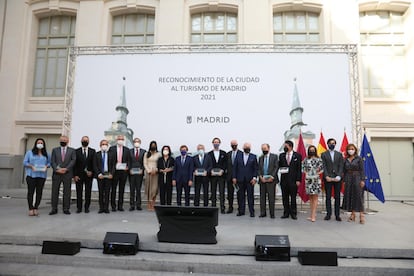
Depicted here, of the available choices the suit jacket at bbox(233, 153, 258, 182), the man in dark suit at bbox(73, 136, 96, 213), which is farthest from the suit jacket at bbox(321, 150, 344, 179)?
the man in dark suit at bbox(73, 136, 96, 213)

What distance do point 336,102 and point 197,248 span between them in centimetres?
519

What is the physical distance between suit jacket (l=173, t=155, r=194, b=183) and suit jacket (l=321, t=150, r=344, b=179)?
2841 mm

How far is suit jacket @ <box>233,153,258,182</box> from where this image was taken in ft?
22.3

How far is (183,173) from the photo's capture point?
712 cm

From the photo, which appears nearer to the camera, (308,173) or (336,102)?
(308,173)

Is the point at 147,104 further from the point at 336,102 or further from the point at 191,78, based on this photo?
the point at 336,102

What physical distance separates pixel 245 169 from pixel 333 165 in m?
1.80

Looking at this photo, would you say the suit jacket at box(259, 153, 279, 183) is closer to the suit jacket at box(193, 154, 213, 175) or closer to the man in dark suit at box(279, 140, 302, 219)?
the man in dark suit at box(279, 140, 302, 219)

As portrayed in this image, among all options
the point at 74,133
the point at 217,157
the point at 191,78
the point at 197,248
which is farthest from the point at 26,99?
the point at 197,248

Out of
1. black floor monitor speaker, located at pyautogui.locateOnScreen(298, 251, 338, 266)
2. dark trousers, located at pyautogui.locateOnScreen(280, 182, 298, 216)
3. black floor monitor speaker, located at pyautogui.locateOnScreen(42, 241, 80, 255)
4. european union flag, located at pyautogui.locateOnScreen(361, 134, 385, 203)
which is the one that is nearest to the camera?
black floor monitor speaker, located at pyautogui.locateOnScreen(298, 251, 338, 266)

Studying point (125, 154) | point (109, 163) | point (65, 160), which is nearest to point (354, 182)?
point (125, 154)

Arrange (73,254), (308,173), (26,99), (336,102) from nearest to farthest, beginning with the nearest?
(73,254), (308,173), (336,102), (26,99)

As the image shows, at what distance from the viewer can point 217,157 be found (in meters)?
7.15

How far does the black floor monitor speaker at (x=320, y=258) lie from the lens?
3906 mm
